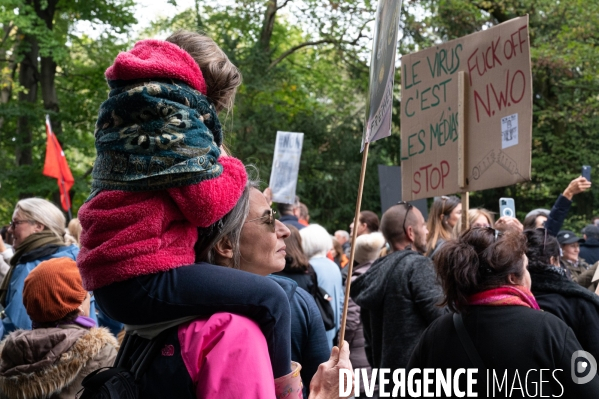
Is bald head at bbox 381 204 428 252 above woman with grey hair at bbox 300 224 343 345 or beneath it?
above

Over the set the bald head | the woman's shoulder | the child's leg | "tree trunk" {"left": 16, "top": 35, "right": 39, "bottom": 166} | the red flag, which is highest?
"tree trunk" {"left": 16, "top": 35, "right": 39, "bottom": 166}

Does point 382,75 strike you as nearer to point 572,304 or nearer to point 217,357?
point 217,357

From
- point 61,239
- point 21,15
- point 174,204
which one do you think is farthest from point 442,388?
point 21,15

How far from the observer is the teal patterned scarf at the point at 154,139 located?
1.75m

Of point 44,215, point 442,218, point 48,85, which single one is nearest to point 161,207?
point 44,215

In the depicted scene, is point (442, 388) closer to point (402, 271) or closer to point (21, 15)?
point (402, 271)

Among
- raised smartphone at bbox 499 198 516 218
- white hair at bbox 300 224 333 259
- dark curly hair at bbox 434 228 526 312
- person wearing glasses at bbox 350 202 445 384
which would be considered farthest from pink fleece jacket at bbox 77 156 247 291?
raised smartphone at bbox 499 198 516 218

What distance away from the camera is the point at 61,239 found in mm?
5609

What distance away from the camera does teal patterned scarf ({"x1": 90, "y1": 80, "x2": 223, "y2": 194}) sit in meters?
1.75

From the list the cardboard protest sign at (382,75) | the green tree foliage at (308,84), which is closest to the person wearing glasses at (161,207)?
the cardboard protest sign at (382,75)

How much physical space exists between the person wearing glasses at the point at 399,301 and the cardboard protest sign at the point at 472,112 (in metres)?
0.51

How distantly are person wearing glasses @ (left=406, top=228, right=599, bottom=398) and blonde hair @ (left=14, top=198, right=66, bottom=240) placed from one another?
312 centimetres

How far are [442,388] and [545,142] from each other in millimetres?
18609

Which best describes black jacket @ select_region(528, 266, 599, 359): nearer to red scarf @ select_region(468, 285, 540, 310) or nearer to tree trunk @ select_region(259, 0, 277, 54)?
red scarf @ select_region(468, 285, 540, 310)
